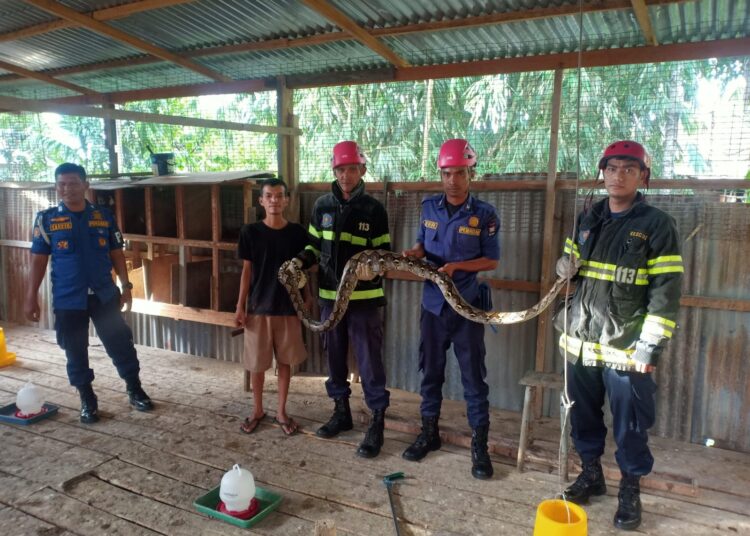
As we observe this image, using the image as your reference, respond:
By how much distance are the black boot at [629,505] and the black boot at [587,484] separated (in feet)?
0.66

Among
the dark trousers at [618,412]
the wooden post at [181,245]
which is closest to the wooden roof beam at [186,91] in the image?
the wooden post at [181,245]

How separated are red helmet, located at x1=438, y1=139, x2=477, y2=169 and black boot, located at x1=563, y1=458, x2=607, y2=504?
2.01 meters

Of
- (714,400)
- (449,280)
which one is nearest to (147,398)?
(449,280)

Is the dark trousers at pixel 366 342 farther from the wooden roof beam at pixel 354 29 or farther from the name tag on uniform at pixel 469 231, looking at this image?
the wooden roof beam at pixel 354 29

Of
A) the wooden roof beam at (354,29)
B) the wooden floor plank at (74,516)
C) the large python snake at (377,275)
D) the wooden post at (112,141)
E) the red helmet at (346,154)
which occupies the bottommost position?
the wooden floor plank at (74,516)

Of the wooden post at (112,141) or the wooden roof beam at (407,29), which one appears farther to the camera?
the wooden post at (112,141)

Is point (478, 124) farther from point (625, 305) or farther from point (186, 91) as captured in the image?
point (625, 305)

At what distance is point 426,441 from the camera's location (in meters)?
3.65

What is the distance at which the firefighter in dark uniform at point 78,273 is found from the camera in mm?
3979

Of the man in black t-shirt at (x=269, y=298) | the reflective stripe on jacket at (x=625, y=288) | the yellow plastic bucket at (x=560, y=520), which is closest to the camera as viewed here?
the yellow plastic bucket at (x=560, y=520)

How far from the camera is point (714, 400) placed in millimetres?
3842

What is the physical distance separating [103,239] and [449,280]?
2.86m

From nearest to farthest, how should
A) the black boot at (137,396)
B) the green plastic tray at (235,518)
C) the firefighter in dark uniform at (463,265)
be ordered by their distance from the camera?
the green plastic tray at (235,518) < the firefighter in dark uniform at (463,265) < the black boot at (137,396)

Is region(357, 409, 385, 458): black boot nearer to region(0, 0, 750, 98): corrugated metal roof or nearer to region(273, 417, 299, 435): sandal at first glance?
region(273, 417, 299, 435): sandal
